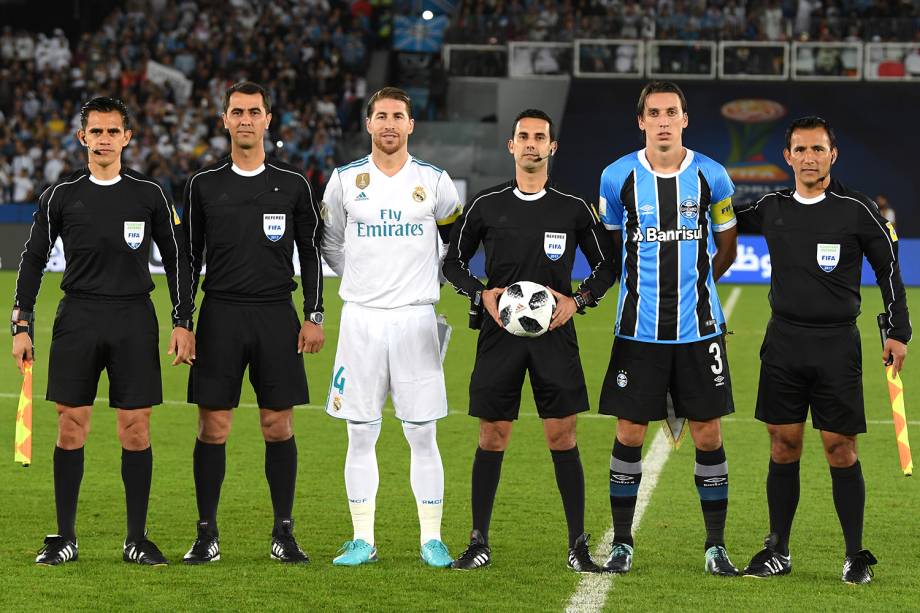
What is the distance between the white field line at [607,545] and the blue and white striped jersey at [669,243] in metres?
1.04

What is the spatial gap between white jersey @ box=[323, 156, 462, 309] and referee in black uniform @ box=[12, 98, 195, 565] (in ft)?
2.46

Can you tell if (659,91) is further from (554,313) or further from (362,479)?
(362,479)

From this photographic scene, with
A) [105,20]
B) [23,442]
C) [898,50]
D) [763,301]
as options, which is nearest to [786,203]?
[23,442]

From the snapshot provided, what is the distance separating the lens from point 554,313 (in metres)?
5.88

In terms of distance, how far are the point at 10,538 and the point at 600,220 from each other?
10.2ft

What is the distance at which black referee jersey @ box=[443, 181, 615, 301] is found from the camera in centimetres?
597

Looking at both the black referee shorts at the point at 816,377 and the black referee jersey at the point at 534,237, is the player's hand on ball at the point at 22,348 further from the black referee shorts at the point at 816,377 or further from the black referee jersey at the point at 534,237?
the black referee shorts at the point at 816,377

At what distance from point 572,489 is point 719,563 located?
27.4 inches

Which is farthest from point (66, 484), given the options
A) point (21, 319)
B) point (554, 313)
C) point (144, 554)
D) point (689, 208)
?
point (689, 208)

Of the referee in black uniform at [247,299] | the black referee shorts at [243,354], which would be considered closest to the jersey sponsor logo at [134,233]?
the referee in black uniform at [247,299]

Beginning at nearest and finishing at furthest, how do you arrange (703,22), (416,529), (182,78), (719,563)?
(719,563)
(416,529)
(703,22)
(182,78)

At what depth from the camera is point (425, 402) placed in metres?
6.11

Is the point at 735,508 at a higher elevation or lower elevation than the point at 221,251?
lower

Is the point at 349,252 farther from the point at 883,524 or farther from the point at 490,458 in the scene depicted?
the point at 883,524
